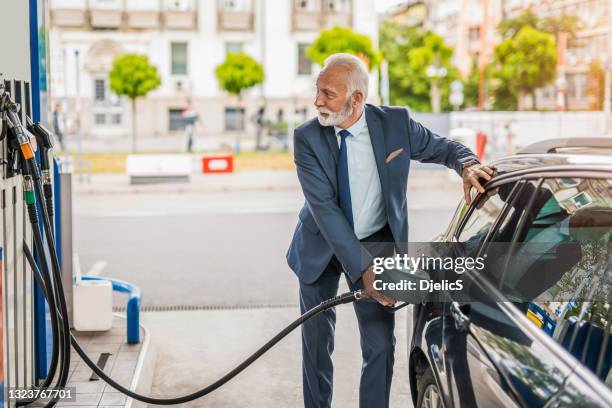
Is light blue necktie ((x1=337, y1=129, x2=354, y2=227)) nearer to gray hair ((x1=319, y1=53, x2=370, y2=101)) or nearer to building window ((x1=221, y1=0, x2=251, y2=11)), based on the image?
gray hair ((x1=319, y1=53, x2=370, y2=101))

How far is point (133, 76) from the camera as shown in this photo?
1460 inches

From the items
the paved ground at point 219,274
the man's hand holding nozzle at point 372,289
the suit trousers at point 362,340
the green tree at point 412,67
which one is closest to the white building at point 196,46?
the green tree at point 412,67

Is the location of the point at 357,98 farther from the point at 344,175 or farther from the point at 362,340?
the point at 362,340

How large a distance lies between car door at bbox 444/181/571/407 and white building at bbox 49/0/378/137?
44225 millimetres

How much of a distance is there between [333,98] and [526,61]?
6814 cm

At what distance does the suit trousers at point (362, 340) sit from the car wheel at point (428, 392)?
0.34m

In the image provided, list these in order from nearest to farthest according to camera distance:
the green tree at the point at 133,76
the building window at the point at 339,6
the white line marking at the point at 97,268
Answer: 1. the white line marking at the point at 97,268
2. the green tree at the point at 133,76
3. the building window at the point at 339,6

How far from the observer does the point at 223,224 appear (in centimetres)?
1385

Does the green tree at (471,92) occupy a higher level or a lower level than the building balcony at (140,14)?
→ lower

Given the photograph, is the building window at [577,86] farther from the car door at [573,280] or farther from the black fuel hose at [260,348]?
the car door at [573,280]

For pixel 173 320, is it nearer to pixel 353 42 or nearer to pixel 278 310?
pixel 278 310

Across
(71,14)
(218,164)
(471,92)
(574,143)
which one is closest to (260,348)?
(574,143)

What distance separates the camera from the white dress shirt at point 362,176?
3.94 m

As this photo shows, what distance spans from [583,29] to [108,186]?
5743 cm
